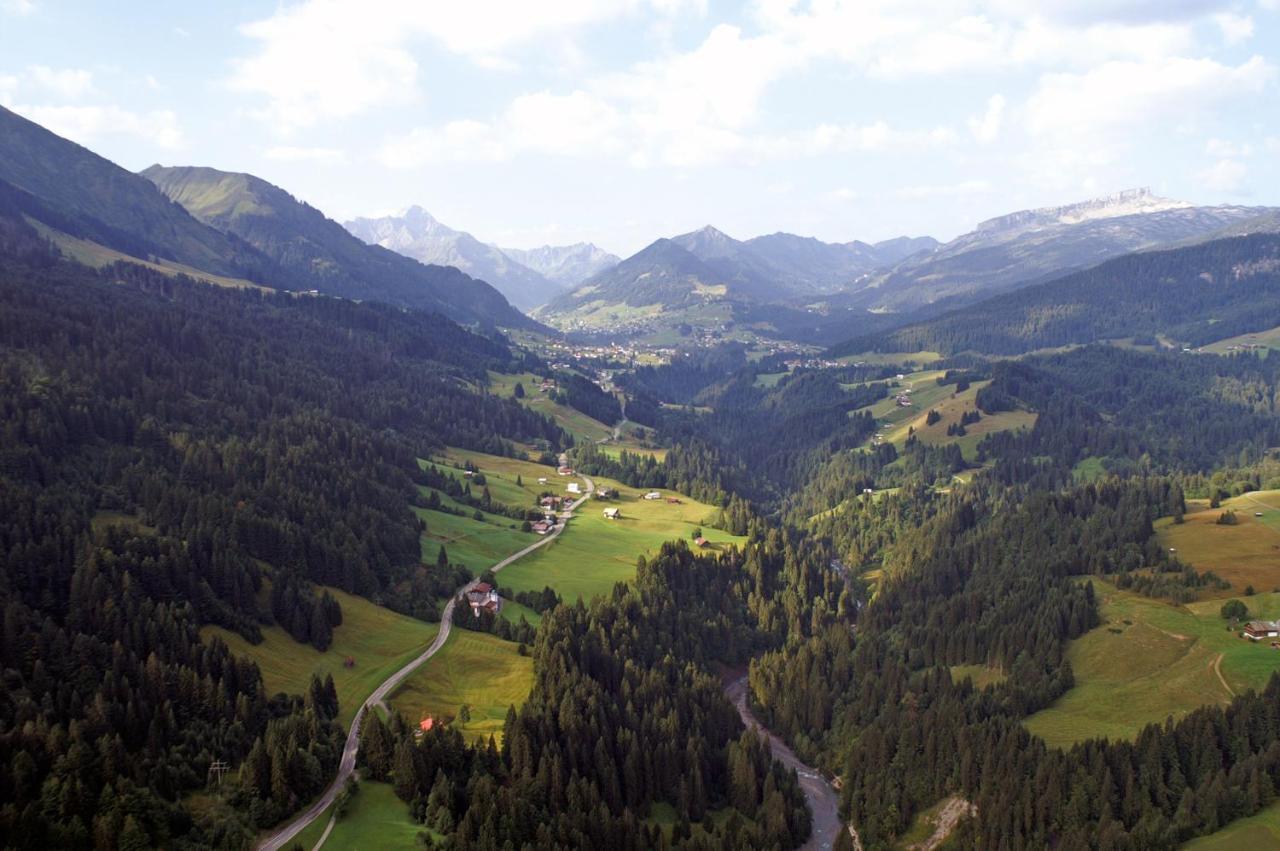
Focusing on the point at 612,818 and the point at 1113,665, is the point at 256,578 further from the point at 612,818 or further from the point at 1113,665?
the point at 1113,665

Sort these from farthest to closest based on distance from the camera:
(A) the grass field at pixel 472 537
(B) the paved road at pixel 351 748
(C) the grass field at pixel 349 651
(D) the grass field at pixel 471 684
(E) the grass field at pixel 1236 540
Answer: (A) the grass field at pixel 472 537 < (E) the grass field at pixel 1236 540 < (D) the grass field at pixel 471 684 < (C) the grass field at pixel 349 651 < (B) the paved road at pixel 351 748

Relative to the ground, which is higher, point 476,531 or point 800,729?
point 476,531

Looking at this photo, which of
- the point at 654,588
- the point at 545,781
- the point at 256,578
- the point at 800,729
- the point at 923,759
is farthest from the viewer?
the point at 654,588

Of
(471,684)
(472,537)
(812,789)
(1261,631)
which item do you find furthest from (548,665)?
(1261,631)

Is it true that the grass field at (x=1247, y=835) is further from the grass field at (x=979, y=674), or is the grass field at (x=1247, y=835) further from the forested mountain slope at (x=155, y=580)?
the forested mountain slope at (x=155, y=580)

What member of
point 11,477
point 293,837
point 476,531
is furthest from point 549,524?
point 293,837

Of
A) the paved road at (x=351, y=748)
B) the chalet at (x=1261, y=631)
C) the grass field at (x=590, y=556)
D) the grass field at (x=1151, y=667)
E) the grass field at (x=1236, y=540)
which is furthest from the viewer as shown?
the grass field at (x=590, y=556)

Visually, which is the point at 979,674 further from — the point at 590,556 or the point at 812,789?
the point at 590,556

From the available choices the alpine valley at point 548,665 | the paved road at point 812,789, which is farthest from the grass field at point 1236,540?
the paved road at point 812,789
